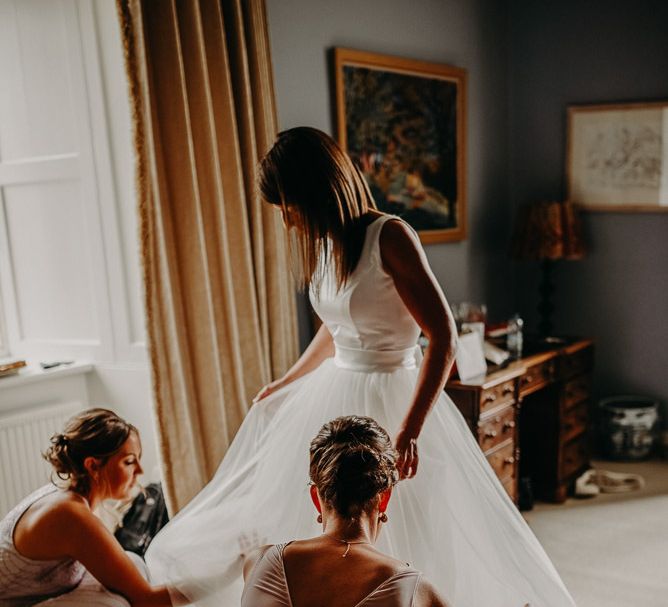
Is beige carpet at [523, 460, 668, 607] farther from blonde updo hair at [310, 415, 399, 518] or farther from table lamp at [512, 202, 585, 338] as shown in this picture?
blonde updo hair at [310, 415, 399, 518]

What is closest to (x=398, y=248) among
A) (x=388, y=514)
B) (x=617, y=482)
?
(x=388, y=514)

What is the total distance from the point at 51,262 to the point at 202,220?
84cm

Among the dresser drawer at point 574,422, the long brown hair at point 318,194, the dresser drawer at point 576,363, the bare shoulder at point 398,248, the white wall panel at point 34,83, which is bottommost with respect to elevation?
the dresser drawer at point 574,422

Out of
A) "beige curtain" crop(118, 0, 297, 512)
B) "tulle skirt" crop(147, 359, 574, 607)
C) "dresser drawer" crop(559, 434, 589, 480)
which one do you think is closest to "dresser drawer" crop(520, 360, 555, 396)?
"dresser drawer" crop(559, 434, 589, 480)

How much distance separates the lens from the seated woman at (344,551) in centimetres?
133

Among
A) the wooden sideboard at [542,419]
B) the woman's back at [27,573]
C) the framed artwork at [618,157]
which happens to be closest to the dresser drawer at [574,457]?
the wooden sideboard at [542,419]

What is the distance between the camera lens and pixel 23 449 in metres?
2.79

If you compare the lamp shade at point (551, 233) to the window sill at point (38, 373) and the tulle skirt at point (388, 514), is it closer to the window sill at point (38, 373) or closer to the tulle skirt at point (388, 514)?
the tulle skirt at point (388, 514)

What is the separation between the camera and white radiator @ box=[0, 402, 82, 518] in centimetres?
274

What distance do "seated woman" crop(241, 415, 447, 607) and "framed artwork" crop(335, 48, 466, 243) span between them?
206 centimetres

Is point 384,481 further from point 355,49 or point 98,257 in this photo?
point 355,49

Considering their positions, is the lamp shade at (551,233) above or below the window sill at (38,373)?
above

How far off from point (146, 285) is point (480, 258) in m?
2.29

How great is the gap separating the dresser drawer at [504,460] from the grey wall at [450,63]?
1033 millimetres
